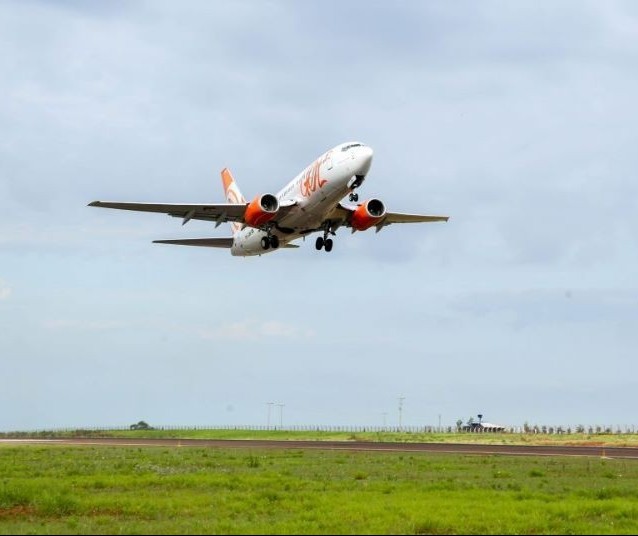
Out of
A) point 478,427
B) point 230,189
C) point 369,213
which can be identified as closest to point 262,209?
point 369,213

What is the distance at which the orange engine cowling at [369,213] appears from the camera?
58269 mm

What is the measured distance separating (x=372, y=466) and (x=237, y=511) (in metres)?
15.8

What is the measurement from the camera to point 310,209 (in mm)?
54938

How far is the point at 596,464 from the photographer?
42781 mm

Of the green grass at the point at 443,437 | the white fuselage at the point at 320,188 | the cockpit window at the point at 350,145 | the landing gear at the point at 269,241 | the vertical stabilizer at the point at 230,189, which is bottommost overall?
the green grass at the point at 443,437

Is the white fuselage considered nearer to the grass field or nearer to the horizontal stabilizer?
the horizontal stabilizer

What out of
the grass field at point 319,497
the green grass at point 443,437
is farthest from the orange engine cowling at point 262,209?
the green grass at point 443,437

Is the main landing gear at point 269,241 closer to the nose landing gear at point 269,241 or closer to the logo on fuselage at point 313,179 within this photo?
the nose landing gear at point 269,241

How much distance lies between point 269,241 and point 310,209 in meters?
5.78

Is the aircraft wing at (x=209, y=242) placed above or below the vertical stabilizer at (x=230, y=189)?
below

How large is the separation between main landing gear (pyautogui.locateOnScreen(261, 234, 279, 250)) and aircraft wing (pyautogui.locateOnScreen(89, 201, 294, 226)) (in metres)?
1.86

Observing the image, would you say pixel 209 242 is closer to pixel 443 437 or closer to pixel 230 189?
pixel 230 189

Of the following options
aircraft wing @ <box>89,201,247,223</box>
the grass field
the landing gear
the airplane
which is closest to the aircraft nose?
the airplane

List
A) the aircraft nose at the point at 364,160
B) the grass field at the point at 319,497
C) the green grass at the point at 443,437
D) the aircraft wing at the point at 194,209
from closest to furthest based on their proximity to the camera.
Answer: the grass field at the point at 319,497 → the aircraft nose at the point at 364,160 → the aircraft wing at the point at 194,209 → the green grass at the point at 443,437
